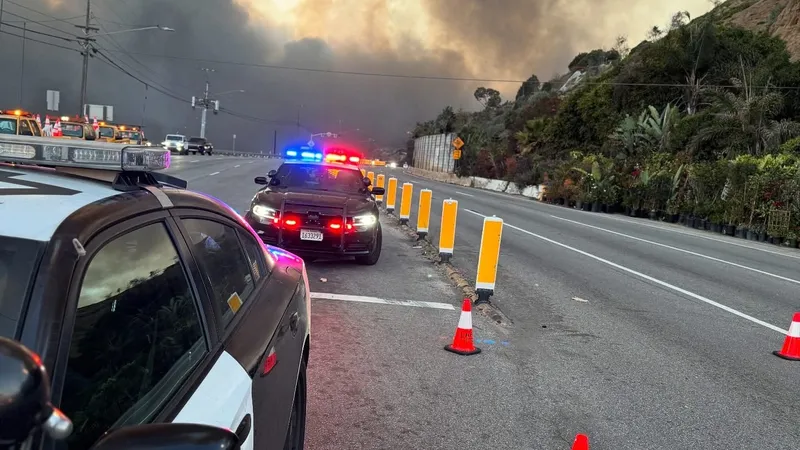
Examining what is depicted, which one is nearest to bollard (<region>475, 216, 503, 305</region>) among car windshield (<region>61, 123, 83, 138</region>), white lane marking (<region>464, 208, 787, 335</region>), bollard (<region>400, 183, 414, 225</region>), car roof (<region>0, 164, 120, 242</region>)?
white lane marking (<region>464, 208, 787, 335</region>)

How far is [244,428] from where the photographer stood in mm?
2043

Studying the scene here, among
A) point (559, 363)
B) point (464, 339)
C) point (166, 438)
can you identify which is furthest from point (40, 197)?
point (559, 363)

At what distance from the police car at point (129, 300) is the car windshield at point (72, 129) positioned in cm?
2773

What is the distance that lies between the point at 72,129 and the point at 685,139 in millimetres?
29386

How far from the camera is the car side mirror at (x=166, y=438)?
4.17ft

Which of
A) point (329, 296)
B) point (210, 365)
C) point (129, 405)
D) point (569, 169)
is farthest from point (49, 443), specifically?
point (569, 169)

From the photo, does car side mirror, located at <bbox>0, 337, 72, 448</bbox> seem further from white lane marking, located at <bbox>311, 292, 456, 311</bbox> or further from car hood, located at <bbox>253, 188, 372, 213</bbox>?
car hood, located at <bbox>253, 188, 372, 213</bbox>

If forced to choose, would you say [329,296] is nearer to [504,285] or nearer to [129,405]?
[504,285]

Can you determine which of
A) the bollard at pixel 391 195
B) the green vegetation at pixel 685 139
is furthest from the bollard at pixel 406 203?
the green vegetation at pixel 685 139

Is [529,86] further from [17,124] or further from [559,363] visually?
[559,363]

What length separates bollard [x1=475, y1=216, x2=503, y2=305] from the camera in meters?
7.65

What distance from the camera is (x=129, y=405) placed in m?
1.76

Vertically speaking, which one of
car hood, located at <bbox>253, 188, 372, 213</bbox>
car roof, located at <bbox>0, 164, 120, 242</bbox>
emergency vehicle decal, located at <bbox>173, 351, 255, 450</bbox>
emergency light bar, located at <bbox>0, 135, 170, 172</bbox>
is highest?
emergency light bar, located at <bbox>0, 135, 170, 172</bbox>

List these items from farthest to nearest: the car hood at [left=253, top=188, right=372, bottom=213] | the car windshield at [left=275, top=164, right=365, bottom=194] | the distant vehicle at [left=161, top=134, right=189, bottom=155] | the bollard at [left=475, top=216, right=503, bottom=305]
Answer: the distant vehicle at [left=161, top=134, right=189, bottom=155]
the car windshield at [left=275, top=164, right=365, bottom=194]
the car hood at [left=253, top=188, right=372, bottom=213]
the bollard at [left=475, top=216, right=503, bottom=305]
